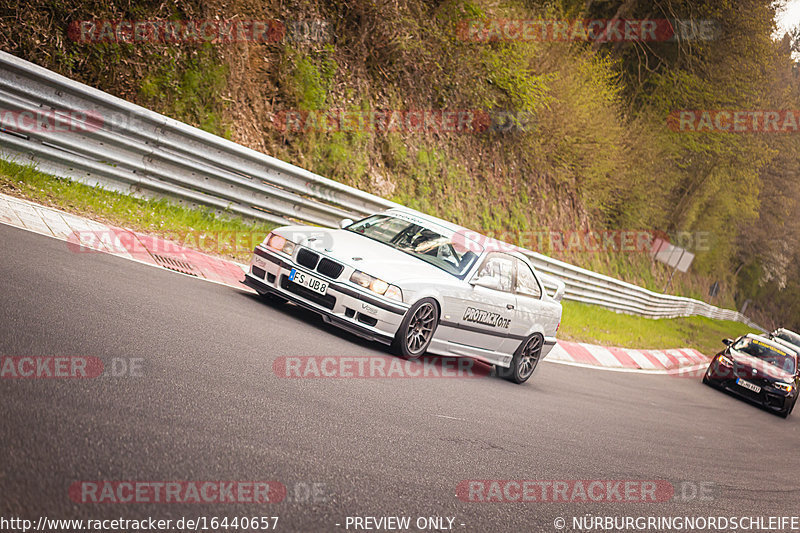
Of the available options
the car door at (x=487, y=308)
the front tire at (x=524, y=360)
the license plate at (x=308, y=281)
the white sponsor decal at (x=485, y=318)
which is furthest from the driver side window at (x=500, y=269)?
the license plate at (x=308, y=281)

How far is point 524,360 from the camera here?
9.72 meters

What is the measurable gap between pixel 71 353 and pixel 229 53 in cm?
987

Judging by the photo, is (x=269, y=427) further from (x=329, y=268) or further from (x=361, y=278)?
(x=329, y=268)

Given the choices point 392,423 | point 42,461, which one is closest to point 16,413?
point 42,461

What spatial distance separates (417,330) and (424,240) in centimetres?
142

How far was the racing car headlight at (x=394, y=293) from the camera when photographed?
299 inches

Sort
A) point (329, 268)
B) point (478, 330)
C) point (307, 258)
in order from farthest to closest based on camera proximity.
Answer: point (478, 330) → point (307, 258) → point (329, 268)

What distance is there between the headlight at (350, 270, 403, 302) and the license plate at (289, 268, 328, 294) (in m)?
0.32

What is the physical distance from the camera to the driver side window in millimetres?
8906

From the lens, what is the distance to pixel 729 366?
1648 centimetres

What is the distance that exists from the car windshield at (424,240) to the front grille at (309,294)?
1345 mm

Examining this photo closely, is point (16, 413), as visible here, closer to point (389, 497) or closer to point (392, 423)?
point (389, 497)

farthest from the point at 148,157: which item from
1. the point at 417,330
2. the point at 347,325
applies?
the point at 417,330

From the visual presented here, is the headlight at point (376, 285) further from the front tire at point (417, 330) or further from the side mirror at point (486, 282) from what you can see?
the side mirror at point (486, 282)
